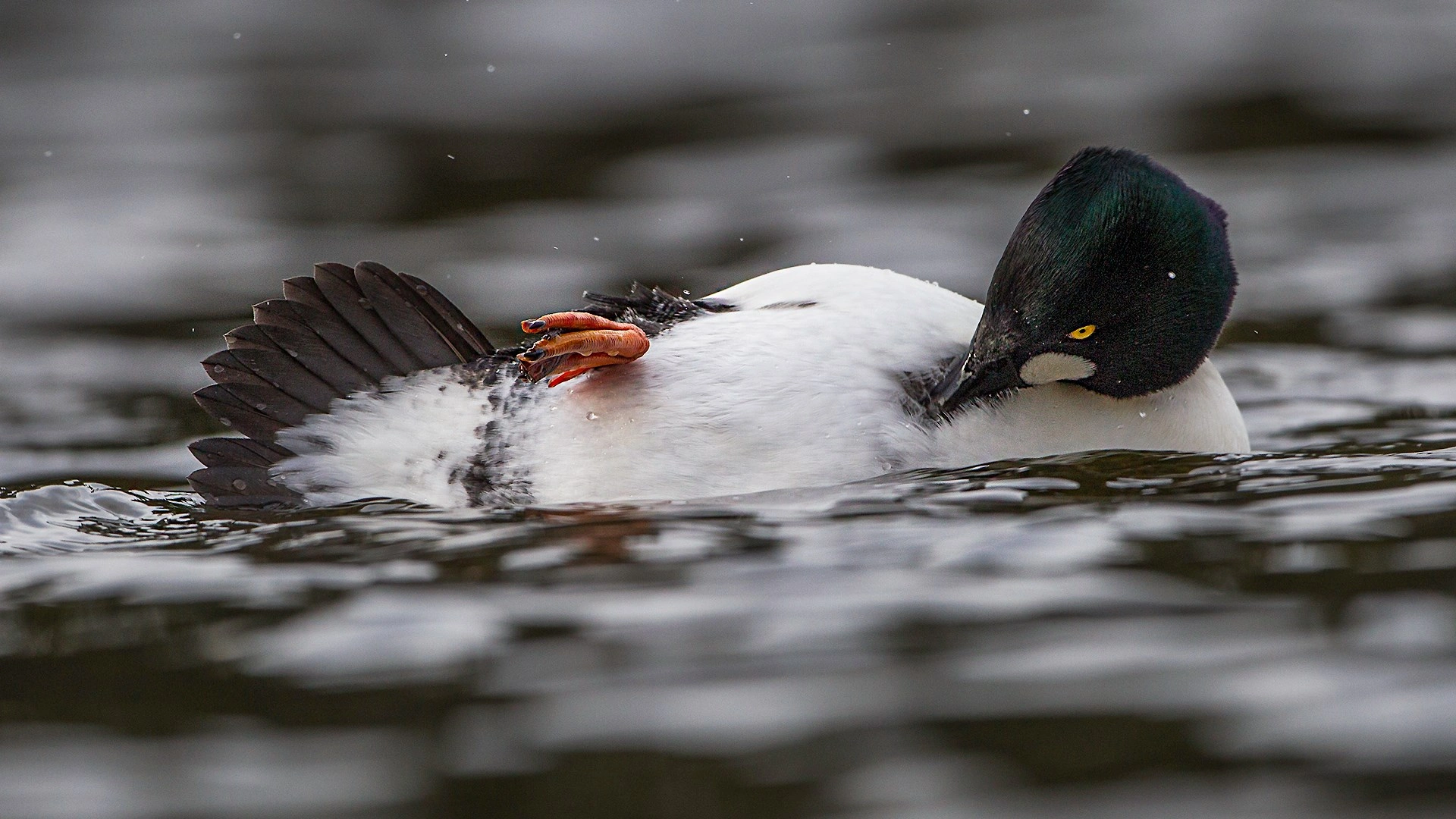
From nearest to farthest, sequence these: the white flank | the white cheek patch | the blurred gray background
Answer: the white cheek patch → the white flank → the blurred gray background

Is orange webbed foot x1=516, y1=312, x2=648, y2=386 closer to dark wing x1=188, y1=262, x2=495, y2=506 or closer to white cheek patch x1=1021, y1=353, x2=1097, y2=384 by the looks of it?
dark wing x1=188, y1=262, x2=495, y2=506

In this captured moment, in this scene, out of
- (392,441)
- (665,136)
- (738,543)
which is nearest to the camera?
(738,543)

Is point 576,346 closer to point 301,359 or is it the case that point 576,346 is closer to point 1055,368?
point 301,359

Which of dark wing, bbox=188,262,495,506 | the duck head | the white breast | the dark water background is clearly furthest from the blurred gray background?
the duck head

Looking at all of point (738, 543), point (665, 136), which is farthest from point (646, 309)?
point (665, 136)

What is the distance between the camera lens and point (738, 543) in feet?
12.8

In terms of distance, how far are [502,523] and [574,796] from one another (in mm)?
1645

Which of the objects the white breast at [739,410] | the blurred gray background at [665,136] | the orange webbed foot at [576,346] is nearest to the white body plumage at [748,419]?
the white breast at [739,410]

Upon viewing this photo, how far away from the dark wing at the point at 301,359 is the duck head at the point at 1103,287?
4.89 feet

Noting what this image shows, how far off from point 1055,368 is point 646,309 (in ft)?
3.80

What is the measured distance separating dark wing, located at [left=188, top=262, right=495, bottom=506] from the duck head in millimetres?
1490

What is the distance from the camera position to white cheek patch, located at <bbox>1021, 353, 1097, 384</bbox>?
4.72 m

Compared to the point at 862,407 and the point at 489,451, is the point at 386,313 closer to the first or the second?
the point at 489,451

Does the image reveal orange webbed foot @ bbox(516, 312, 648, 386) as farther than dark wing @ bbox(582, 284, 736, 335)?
No
